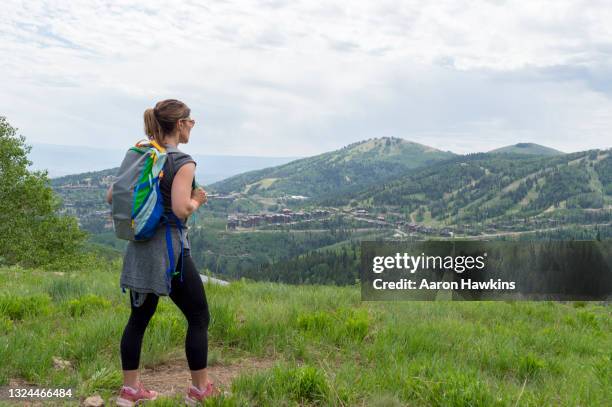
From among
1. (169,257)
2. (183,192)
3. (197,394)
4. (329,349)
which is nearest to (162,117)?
(183,192)

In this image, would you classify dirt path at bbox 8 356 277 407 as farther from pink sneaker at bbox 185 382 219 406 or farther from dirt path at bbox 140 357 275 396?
pink sneaker at bbox 185 382 219 406

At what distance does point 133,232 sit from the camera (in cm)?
378

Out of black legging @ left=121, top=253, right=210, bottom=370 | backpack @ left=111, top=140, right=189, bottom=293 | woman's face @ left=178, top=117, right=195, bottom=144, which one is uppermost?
woman's face @ left=178, top=117, right=195, bottom=144

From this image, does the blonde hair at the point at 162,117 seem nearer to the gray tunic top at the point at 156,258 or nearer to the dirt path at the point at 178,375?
the gray tunic top at the point at 156,258

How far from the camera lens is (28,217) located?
3509 centimetres

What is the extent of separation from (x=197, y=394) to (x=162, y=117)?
2.41 meters

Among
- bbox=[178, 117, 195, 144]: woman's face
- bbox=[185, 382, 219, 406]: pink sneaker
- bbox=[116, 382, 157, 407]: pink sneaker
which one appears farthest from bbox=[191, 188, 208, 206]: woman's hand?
bbox=[116, 382, 157, 407]: pink sneaker

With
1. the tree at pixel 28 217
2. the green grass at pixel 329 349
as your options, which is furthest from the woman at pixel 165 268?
the tree at pixel 28 217

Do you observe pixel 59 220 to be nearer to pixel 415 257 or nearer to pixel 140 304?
pixel 415 257

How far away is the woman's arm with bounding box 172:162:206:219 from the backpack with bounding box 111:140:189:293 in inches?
5.4

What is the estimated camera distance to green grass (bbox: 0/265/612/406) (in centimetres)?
432

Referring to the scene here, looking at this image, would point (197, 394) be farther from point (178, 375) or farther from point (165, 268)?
point (165, 268)

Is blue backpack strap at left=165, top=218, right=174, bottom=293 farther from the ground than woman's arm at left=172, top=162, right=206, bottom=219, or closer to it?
closer to it

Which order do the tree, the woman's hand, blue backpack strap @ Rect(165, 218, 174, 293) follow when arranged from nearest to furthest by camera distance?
1. blue backpack strap @ Rect(165, 218, 174, 293)
2. the woman's hand
3. the tree
